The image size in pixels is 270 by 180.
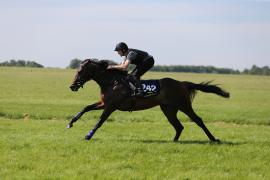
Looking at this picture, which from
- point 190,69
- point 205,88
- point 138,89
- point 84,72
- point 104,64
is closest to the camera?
point 138,89

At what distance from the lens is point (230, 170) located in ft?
34.1

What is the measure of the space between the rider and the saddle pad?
0.13 m

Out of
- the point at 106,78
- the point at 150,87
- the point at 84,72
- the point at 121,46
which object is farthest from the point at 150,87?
the point at 84,72

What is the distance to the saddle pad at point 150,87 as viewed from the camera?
14.1 meters

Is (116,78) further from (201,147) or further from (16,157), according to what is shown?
(16,157)

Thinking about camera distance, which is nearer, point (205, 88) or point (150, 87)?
point (150, 87)

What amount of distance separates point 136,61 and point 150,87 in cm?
85

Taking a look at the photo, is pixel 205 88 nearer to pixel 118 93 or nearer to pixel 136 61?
pixel 136 61

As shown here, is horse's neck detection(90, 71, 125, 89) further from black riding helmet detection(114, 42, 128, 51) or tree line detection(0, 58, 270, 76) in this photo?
tree line detection(0, 58, 270, 76)

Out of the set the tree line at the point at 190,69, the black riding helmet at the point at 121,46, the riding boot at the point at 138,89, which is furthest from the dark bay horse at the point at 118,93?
the tree line at the point at 190,69

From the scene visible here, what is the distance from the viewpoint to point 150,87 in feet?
46.3

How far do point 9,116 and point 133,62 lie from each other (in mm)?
10851

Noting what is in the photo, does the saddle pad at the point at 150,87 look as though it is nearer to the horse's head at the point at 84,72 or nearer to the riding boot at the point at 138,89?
the riding boot at the point at 138,89

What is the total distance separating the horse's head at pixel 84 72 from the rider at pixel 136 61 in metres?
0.48
